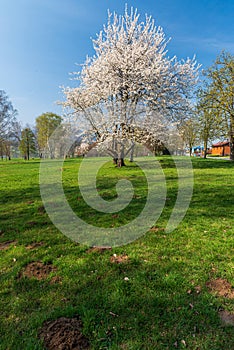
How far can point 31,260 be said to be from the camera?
12.3 feet

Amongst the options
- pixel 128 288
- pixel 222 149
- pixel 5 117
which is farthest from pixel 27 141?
pixel 222 149

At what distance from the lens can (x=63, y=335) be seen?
87.9 inches

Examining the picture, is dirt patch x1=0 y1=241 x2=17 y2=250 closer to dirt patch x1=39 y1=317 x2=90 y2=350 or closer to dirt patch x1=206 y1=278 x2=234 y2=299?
dirt patch x1=39 y1=317 x2=90 y2=350

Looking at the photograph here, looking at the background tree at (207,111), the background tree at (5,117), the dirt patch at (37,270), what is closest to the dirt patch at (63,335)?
the dirt patch at (37,270)

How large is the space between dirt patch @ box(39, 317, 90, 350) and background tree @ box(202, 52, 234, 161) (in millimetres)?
27193

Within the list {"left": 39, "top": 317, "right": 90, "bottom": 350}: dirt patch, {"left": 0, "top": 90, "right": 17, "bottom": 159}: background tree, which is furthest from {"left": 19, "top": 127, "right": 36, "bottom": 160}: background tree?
{"left": 39, "top": 317, "right": 90, "bottom": 350}: dirt patch

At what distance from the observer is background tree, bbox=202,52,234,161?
2416cm

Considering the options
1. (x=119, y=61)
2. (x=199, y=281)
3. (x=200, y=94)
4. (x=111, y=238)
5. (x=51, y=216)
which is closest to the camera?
(x=199, y=281)

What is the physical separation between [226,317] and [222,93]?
27498mm

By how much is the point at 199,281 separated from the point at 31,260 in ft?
9.47

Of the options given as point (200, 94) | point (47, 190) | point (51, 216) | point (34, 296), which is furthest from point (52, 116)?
point (34, 296)

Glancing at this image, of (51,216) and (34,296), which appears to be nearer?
(34,296)

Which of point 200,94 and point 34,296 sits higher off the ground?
point 200,94

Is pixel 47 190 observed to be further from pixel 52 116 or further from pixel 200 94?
pixel 52 116
